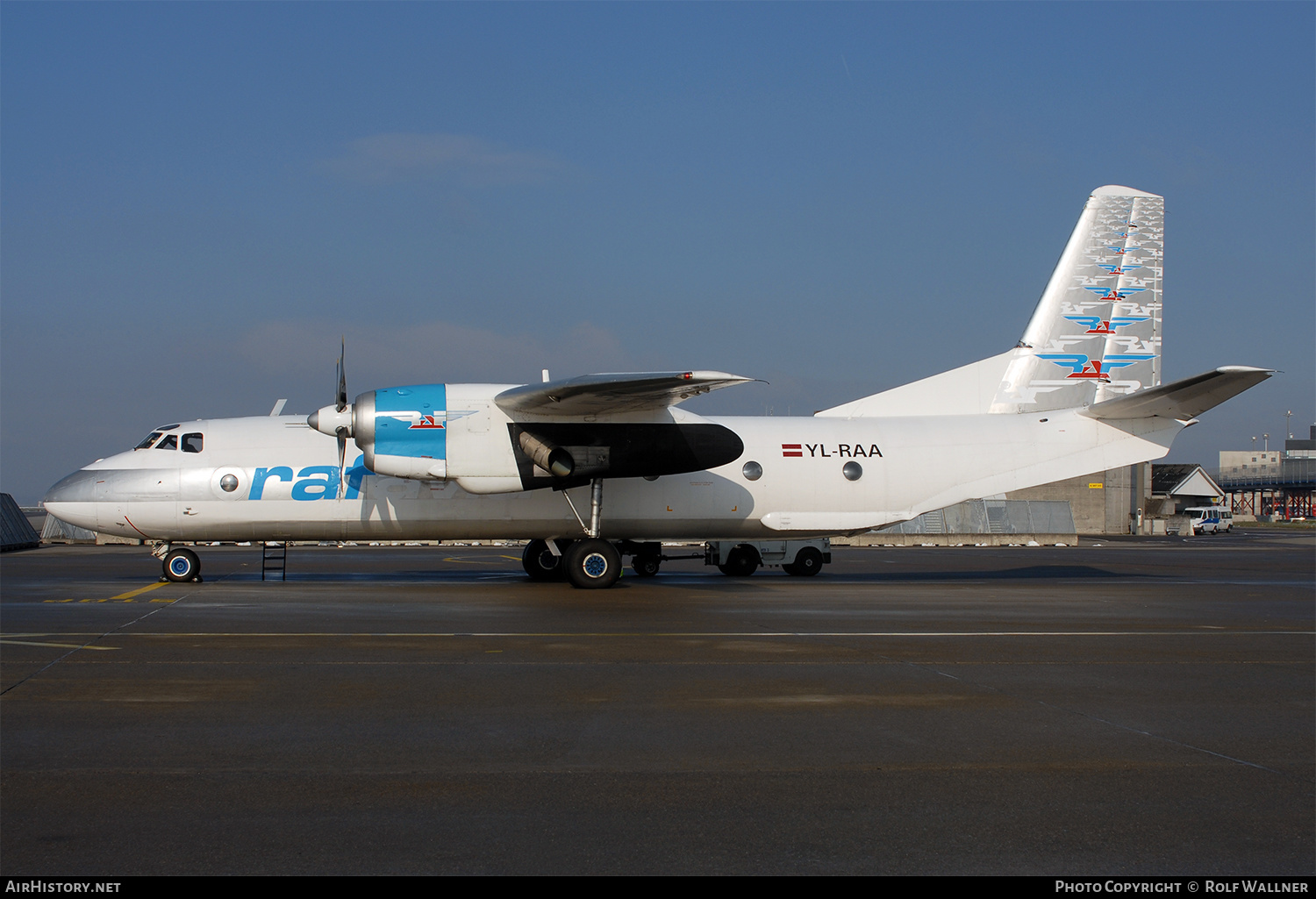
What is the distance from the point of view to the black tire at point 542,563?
2141 centimetres

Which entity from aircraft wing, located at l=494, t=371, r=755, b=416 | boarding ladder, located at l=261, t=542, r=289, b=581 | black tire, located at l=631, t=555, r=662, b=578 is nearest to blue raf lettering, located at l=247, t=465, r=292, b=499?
boarding ladder, located at l=261, t=542, r=289, b=581

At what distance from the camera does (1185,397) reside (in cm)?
1934

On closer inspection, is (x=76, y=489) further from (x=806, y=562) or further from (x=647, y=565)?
(x=806, y=562)

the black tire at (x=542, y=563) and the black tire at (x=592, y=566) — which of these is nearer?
the black tire at (x=592, y=566)

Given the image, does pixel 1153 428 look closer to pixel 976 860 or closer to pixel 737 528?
pixel 737 528

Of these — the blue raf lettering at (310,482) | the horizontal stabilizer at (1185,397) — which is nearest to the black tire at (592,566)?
the blue raf lettering at (310,482)

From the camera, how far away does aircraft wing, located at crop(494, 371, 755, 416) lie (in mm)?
16250

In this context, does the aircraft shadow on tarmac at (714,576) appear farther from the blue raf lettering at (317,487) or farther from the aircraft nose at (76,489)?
A: the aircraft nose at (76,489)

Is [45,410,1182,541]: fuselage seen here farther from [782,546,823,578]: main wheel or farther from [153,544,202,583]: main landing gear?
[782,546,823,578]: main wheel

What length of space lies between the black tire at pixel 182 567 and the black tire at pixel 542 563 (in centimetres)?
660

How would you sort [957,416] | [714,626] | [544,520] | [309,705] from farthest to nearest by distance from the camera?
[957,416] → [544,520] → [714,626] → [309,705]

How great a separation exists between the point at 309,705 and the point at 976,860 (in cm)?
514

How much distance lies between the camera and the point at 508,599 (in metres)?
16.0
